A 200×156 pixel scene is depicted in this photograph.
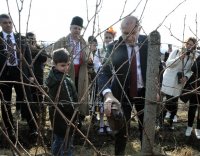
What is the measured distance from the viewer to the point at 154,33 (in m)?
2.05

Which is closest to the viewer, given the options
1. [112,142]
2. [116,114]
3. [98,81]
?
[116,114]

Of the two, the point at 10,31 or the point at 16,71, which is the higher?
the point at 10,31

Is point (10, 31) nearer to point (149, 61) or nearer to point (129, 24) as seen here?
point (129, 24)

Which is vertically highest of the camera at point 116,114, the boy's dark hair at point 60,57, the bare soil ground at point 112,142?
the boy's dark hair at point 60,57

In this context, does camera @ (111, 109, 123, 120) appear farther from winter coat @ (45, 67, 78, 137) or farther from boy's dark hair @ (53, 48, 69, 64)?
boy's dark hair @ (53, 48, 69, 64)

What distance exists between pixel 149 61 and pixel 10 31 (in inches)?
123

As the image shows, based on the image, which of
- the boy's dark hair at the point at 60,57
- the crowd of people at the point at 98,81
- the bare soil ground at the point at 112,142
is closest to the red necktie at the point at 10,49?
the crowd of people at the point at 98,81

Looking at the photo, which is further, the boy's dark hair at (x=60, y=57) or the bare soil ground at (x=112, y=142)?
the bare soil ground at (x=112, y=142)

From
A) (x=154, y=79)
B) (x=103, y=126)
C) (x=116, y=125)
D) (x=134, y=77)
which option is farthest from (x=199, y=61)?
(x=154, y=79)

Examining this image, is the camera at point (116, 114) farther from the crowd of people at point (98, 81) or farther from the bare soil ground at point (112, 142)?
the bare soil ground at point (112, 142)

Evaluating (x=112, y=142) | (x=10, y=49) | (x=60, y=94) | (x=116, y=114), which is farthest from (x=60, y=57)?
(x=112, y=142)

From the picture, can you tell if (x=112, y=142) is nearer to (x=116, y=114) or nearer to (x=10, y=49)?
(x=116, y=114)

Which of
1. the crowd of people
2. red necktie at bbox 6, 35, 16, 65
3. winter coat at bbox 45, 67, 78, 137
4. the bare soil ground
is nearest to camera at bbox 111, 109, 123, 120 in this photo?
the crowd of people

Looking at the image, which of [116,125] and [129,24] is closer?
[116,125]
